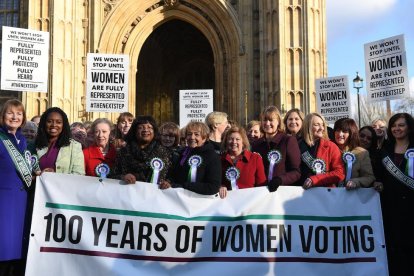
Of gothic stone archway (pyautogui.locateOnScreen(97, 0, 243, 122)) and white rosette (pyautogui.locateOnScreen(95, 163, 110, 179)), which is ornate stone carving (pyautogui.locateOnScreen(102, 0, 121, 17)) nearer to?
gothic stone archway (pyautogui.locateOnScreen(97, 0, 243, 122))

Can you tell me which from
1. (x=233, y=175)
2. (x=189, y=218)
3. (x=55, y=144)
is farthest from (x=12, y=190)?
(x=233, y=175)

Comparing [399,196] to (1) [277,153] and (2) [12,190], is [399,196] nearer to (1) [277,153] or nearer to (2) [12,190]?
(1) [277,153]

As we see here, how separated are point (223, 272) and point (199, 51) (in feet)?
62.1

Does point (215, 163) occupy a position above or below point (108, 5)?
below

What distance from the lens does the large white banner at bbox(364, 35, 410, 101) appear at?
918cm

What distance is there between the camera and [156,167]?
514cm

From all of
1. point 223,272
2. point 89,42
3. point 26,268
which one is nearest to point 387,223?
point 223,272

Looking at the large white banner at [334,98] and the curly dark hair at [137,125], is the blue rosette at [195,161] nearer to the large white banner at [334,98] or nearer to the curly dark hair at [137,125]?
the curly dark hair at [137,125]

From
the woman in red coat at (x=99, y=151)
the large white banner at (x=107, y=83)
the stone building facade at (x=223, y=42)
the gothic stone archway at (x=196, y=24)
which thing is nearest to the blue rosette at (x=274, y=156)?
the woman in red coat at (x=99, y=151)

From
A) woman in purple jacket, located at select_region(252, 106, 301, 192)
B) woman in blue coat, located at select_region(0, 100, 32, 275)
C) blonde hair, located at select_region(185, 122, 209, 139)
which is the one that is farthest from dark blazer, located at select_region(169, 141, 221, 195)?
woman in blue coat, located at select_region(0, 100, 32, 275)

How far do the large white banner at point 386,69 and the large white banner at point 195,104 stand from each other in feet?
12.3

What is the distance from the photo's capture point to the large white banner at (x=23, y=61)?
919 centimetres

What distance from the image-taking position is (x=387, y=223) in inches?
211

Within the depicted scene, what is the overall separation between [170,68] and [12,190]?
18.7m
